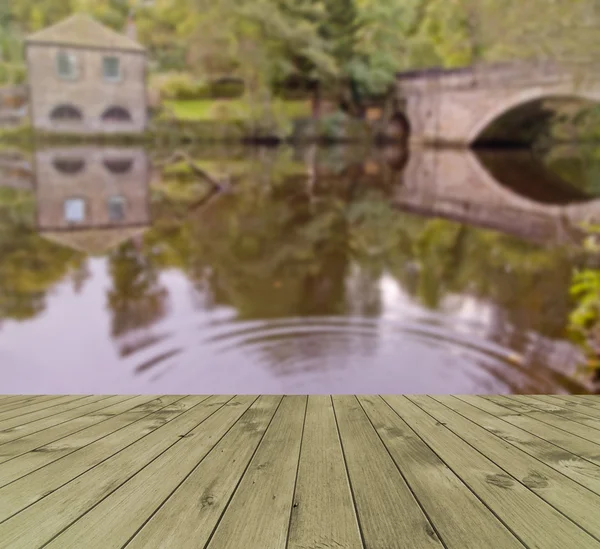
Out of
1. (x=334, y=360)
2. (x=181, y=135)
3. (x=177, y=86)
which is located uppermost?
(x=177, y=86)

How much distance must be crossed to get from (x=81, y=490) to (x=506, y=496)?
0.88 metres

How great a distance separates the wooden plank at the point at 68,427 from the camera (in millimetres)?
1627

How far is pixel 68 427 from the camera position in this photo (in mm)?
1819

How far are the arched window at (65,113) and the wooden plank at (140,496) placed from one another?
1095 inches

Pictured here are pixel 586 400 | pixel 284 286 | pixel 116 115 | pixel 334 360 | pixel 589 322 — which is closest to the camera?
pixel 586 400

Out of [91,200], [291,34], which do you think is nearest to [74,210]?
[91,200]

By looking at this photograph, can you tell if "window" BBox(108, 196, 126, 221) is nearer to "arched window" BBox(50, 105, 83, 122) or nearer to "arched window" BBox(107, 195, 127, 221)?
"arched window" BBox(107, 195, 127, 221)

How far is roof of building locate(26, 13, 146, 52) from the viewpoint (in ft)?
86.8

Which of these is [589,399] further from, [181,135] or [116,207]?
[181,135]

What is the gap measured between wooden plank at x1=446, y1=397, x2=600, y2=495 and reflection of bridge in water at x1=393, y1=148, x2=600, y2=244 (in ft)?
20.5

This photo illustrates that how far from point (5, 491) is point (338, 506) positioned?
695 millimetres

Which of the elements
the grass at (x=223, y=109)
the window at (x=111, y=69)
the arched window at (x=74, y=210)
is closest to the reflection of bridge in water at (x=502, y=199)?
the arched window at (x=74, y=210)

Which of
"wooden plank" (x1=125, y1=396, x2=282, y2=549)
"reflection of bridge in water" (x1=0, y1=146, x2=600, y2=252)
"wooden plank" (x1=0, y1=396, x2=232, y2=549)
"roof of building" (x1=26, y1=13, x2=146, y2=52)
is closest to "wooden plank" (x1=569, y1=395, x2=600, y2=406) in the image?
"wooden plank" (x1=125, y1=396, x2=282, y2=549)

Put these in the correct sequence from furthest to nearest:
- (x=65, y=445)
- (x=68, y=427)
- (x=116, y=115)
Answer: (x=116, y=115) < (x=68, y=427) < (x=65, y=445)
